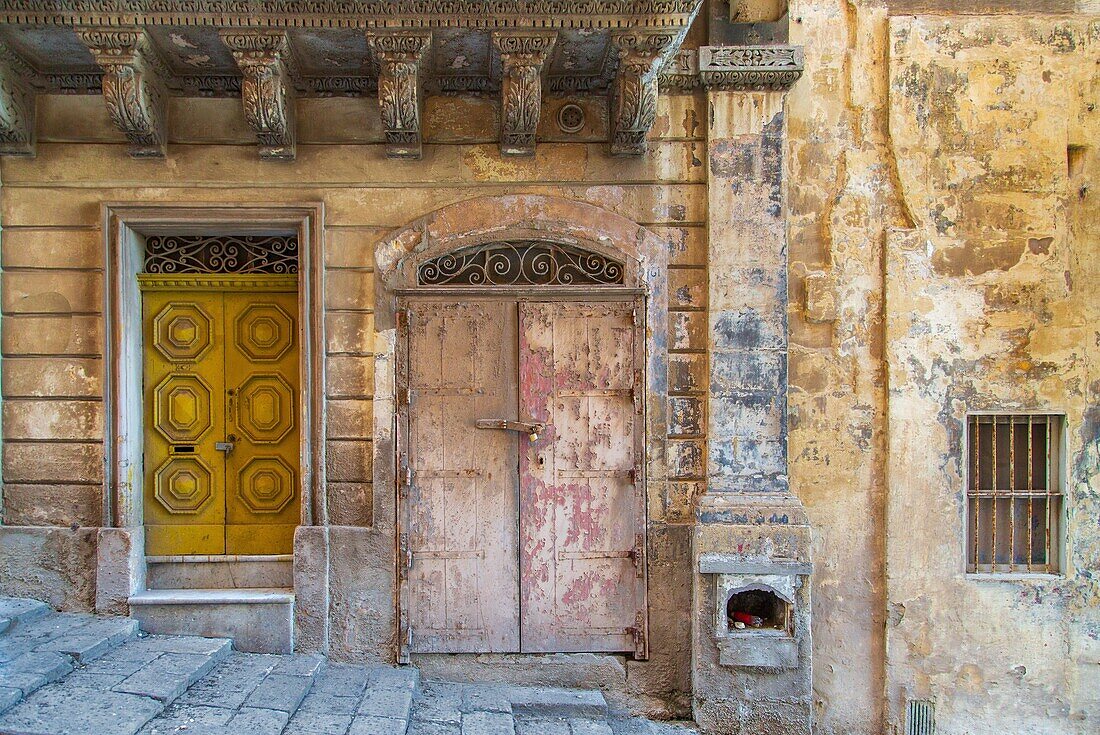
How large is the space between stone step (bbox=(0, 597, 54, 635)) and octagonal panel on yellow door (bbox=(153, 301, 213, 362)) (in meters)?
1.77

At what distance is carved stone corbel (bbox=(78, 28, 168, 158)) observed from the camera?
3.86 metres

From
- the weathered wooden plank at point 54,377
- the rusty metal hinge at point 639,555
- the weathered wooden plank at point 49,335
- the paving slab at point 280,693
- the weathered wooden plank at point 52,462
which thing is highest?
the weathered wooden plank at point 49,335

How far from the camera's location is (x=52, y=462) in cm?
433

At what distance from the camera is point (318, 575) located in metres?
4.29

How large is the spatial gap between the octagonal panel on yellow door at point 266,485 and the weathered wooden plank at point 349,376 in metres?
0.73

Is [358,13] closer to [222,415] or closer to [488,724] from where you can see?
[222,415]

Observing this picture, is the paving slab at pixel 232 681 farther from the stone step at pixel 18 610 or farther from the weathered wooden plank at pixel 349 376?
the weathered wooden plank at pixel 349 376

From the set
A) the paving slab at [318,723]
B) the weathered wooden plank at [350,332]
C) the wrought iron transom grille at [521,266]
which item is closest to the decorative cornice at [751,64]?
the wrought iron transom grille at [521,266]

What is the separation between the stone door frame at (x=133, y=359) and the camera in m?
4.29

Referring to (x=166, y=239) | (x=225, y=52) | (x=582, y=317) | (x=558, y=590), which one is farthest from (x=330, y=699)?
(x=225, y=52)

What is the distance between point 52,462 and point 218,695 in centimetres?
203

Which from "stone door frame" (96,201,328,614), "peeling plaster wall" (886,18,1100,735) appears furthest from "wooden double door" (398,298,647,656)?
"peeling plaster wall" (886,18,1100,735)

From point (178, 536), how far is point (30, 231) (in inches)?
90.3

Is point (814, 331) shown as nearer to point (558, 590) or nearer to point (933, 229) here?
point (933, 229)
